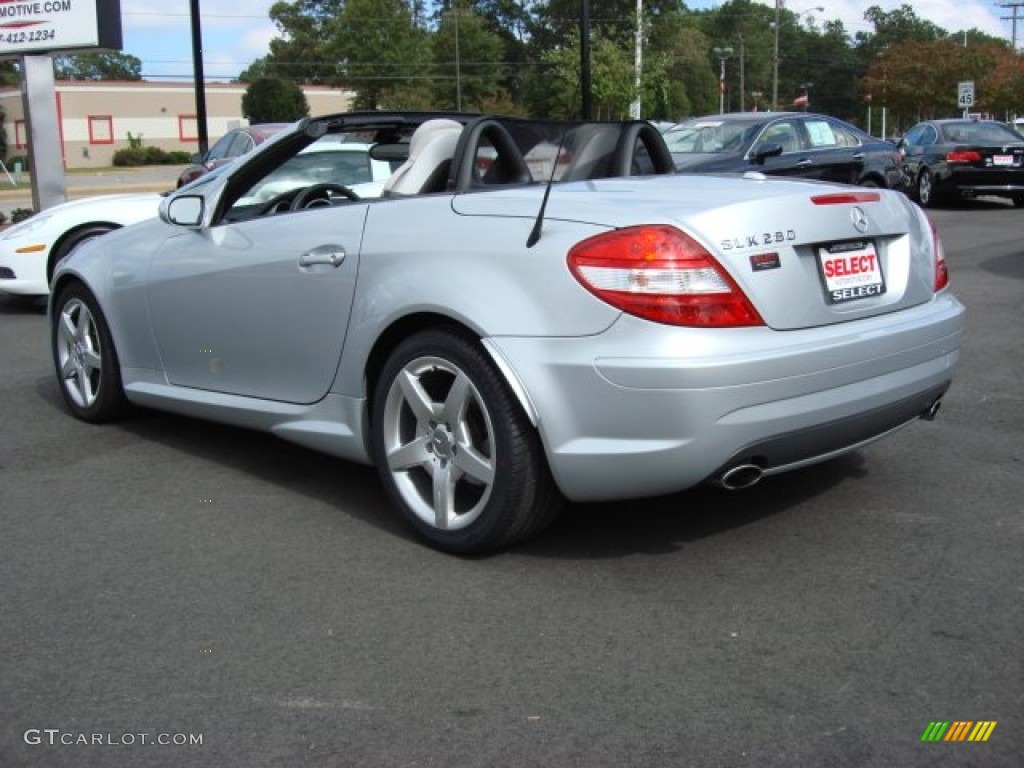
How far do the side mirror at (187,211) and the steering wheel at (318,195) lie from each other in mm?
431

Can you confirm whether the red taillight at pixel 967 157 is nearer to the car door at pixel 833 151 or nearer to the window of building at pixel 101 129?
the car door at pixel 833 151

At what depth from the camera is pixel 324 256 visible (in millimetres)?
4117

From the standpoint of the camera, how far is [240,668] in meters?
3.01

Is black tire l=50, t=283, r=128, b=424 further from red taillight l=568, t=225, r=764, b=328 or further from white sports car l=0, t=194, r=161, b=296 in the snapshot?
white sports car l=0, t=194, r=161, b=296

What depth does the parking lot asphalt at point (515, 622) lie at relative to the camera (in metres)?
2.64

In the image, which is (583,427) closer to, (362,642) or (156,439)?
(362,642)

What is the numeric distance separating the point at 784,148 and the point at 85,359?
1034 centimetres

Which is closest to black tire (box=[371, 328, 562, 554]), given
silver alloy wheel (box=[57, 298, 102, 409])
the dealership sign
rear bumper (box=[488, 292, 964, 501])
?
rear bumper (box=[488, 292, 964, 501])

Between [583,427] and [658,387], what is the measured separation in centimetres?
27

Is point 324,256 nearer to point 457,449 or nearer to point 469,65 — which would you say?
Result: point 457,449

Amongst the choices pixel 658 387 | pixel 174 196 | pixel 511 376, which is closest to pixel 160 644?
pixel 511 376

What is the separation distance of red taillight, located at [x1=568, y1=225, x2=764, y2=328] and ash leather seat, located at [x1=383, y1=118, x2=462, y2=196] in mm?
1119

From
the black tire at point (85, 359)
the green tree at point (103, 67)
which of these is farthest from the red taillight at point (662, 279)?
the green tree at point (103, 67)

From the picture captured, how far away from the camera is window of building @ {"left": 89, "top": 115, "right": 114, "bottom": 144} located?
245 ft
